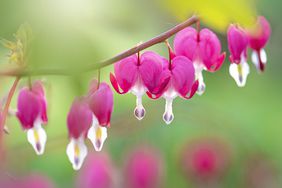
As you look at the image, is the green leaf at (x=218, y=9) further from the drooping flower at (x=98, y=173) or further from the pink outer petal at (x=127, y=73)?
the drooping flower at (x=98, y=173)

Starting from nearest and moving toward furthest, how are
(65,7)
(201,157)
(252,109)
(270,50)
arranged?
(65,7), (201,157), (252,109), (270,50)

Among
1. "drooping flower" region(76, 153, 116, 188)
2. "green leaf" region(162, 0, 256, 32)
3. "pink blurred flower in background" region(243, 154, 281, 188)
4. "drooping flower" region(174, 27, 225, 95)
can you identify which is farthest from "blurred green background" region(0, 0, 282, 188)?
"green leaf" region(162, 0, 256, 32)

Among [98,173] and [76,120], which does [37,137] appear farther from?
[98,173]

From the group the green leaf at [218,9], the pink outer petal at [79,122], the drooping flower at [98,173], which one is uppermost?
the green leaf at [218,9]

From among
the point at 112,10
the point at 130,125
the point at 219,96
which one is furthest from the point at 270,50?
the point at 112,10

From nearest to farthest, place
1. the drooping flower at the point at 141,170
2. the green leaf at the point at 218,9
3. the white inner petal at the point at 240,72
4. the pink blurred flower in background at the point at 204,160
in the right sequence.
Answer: the green leaf at the point at 218,9, the white inner petal at the point at 240,72, the drooping flower at the point at 141,170, the pink blurred flower in background at the point at 204,160

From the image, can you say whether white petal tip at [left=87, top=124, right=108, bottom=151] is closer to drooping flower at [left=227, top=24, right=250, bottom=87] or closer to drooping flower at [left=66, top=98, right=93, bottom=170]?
drooping flower at [left=66, top=98, right=93, bottom=170]

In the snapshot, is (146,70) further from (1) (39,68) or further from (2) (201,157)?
(2) (201,157)

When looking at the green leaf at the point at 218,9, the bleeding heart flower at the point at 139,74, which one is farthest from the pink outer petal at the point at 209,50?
the green leaf at the point at 218,9
